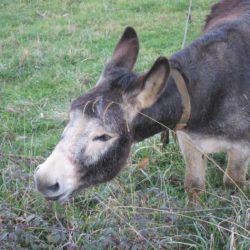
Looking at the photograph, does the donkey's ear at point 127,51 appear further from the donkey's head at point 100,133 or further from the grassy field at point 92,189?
the grassy field at point 92,189

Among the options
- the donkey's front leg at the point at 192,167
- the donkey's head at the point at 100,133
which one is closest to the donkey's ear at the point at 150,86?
the donkey's head at the point at 100,133

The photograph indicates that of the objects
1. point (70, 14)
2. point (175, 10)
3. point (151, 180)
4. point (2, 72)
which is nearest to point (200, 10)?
point (175, 10)

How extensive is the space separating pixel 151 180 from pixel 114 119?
133 cm

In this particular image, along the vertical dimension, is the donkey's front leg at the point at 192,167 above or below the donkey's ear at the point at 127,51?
below

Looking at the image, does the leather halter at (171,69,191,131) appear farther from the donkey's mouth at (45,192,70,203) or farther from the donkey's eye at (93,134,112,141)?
the donkey's mouth at (45,192,70,203)

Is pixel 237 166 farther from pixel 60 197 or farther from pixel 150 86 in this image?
pixel 60 197

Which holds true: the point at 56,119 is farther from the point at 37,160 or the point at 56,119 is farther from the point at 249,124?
the point at 249,124

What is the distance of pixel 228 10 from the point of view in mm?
5676

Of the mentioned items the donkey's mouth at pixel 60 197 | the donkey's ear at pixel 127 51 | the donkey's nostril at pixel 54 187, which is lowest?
the donkey's mouth at pixel 60 197

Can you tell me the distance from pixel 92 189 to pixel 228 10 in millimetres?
2337

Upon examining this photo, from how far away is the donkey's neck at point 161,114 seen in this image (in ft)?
13.1

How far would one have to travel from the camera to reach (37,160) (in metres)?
4.98

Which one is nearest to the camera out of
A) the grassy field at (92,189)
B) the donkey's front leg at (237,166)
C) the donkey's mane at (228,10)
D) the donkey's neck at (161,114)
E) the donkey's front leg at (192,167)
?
the grassy field at (92,189)

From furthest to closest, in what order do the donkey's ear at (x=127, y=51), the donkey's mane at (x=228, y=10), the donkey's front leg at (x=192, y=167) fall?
the donkey's mane at (x=228, y=10)
the donkey's front leg at (x=192, y=167)
the donkey's ear at (x=127, y=51)
